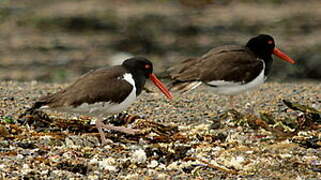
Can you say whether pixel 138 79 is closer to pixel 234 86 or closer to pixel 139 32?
pixel 234 86

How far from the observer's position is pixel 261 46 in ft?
22.5

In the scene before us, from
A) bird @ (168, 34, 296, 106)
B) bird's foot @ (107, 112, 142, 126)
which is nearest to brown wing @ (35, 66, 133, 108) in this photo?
bird's foot @ (107, 112, 142, 126)

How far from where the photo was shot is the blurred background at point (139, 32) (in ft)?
41.8

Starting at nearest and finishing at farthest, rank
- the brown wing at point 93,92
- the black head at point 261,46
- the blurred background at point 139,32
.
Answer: the brown wing at point 93,92
the black head at point 261,46
the blurred background at point 139,32

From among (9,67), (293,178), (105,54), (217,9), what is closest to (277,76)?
(105,54)

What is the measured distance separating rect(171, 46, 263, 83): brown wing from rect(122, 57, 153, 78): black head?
2.51ft

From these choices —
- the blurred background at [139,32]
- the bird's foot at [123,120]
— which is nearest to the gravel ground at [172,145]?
the bird's foot at [123,120]

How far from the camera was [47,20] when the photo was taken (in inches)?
645

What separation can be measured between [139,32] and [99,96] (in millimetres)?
10119

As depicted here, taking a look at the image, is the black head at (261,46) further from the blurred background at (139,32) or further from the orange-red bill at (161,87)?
the blurred background at (139,32)

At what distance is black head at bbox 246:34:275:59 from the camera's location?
6.84 metres

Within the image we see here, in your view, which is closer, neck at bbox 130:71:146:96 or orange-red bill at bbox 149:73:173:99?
neck at bbox 130:71:146:96

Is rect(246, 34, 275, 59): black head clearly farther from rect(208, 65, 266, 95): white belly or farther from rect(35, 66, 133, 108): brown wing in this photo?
rect(35, 66, 133, 108): brown wing

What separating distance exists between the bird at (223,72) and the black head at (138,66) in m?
0.76
